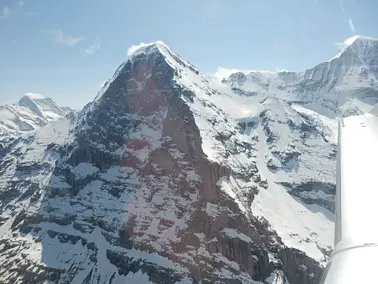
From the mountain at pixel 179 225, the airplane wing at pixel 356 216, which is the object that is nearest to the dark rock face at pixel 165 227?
the mountain at pixel 179 225

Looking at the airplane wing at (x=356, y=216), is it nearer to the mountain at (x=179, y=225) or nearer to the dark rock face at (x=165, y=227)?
the mountain at (x=179, y=225)

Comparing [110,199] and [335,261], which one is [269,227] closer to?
[110,199]

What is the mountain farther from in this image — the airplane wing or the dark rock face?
the airplane wing

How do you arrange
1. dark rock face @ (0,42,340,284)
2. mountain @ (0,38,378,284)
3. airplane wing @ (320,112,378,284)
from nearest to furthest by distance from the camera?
1. airplane wing @ (320,112,378,284)
2. dark rock face @ (0,42,340,284)
3. mountain @ (0,38,378,284)

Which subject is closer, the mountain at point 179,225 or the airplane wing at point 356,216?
the airplane wing at point 356,216

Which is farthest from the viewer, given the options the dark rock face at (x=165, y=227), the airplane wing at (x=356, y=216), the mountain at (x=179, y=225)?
the mountain at (x=179, y=225)

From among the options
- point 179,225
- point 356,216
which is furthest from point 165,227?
point 356,216

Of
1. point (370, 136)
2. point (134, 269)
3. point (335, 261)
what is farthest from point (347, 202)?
point (134, 269)

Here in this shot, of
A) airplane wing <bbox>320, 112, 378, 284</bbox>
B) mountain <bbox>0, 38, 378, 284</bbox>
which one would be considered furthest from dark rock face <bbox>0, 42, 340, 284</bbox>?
airplane wing <bbox>320, 112, 378, 284</bbox>

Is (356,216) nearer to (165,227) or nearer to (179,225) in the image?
(179,225)
